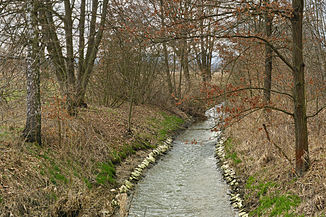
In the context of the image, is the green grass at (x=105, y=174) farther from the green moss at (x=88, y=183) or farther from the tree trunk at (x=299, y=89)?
the tree trunk at (x=299, y=89)

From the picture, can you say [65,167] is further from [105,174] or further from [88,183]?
[105,174]

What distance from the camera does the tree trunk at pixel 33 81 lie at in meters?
6.61

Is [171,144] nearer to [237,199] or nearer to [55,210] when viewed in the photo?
[237,199]

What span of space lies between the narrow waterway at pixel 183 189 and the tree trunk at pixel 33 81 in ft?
9.53

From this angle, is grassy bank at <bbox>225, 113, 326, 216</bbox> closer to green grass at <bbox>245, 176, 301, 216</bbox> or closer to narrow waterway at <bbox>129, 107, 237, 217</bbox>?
green grass at <bbox>245, 176, 301, 216</bbox>

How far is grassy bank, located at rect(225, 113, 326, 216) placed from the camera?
510 cm

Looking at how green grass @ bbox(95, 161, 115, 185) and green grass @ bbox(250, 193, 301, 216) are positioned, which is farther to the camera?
green grass @ bbox(95, 161, 115, 185)

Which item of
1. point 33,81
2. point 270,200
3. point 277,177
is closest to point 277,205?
point 270,200

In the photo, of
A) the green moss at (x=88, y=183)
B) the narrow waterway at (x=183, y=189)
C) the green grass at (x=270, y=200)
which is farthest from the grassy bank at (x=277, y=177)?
the green moss at (x=88, y=183)

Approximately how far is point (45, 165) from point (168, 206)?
2950 mm

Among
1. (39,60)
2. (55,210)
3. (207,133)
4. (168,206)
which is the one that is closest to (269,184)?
(168,206)

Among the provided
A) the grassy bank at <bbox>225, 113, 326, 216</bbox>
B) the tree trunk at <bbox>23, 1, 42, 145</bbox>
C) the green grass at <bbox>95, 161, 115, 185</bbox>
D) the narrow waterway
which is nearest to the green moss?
the green grass at <bbox>95, 161, 115, 185</bbox>

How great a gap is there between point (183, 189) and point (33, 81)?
15.4 feet

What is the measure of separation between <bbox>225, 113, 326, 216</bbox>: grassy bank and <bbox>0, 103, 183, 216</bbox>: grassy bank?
3.24 metres
